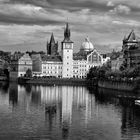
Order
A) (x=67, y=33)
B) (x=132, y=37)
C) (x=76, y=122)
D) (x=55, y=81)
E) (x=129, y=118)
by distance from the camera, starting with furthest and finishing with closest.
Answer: (x=67, y=33)
(x=132, y=37)
(x=55, y=81)
(x=129, y=118)
(x=76, y=122)

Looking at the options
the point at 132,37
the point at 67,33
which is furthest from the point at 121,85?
the point at 67,33

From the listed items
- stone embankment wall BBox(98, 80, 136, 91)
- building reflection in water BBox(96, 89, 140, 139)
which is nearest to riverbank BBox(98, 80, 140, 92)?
stone embankment wall BBox(98, 80, 136, 91)

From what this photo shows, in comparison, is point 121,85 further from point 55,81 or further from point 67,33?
point 67,33

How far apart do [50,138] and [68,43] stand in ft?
518

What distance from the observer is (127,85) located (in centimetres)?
10881

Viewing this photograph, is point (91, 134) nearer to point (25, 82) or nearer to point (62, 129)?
point (62, 129)

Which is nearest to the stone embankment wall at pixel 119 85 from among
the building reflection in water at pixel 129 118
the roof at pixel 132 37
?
the building reflection in water at pixel 129 118

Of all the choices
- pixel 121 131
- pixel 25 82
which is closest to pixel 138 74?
pixel 121 131

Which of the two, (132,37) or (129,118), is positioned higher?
(132,37)

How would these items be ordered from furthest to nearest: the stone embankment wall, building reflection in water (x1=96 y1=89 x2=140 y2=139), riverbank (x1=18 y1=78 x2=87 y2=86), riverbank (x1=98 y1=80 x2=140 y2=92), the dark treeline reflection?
riverbank (x1=18 y1=78 x2=87 y2=86) → the stone embankment wall → riverbank (x1=98 y1=80 x2=140 y2=92) → building reflection in water (x1=96 y1=89 x2=140 y2=139) → the dark treeline reflection

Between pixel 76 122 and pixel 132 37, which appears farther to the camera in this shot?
pixel 132 37

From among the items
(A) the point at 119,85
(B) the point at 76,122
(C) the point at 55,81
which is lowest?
(B) the point at 76,122

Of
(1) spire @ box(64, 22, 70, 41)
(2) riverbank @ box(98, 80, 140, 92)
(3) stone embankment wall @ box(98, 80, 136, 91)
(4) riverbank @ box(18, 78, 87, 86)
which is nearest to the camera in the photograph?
(2) riverbank @ box(98, 80, 140, 92)

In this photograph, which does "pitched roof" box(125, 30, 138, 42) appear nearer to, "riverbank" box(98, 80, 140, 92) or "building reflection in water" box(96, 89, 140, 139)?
"riverbank" box(98, 80, 140, 92)
